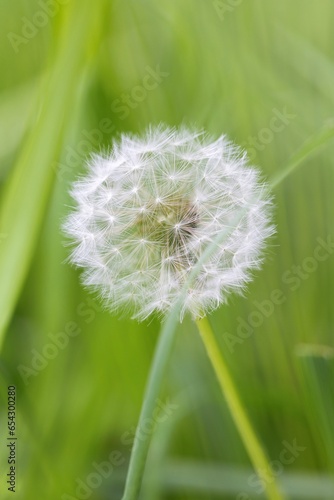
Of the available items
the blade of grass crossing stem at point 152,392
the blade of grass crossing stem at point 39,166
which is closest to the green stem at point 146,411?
the blade of grass crossing stem at point 152,392

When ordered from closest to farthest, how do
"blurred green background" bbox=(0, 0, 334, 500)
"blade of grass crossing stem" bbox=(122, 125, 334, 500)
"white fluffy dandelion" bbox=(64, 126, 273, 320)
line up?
"blade of grass crossing stem" bbox=(122, 125, 334, 500) < "white fluffy dandelion" bbox=(64, 126, 273, 320) < "blurred green background" bbox=(0, 0, 334, 500)

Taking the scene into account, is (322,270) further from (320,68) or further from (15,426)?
(15,426)

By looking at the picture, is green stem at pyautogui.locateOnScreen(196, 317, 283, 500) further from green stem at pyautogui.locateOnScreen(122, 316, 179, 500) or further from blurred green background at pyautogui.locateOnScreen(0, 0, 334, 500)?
blurred green background at pyautogui.locateOnScreen(0, 0, 334, 500)


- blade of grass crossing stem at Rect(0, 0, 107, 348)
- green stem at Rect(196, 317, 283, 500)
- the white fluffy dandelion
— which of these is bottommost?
green stem at Rect(196, 317, 283, 500)

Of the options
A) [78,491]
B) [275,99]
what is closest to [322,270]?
[275,99]

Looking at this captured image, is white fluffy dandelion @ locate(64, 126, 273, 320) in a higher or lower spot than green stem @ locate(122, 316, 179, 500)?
higher

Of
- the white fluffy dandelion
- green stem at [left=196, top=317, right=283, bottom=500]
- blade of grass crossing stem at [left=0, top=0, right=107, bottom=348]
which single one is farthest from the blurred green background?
→ green stem at [left=196, top=317, right=283, bottom=500]

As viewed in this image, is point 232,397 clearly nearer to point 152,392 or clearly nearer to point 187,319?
point 152,392

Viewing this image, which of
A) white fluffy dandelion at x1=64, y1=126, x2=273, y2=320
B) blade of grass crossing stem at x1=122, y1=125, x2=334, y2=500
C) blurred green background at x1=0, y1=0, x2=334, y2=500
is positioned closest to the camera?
blade of grass crossing stem at x1=122, y1=125, x2=334, y2=500
